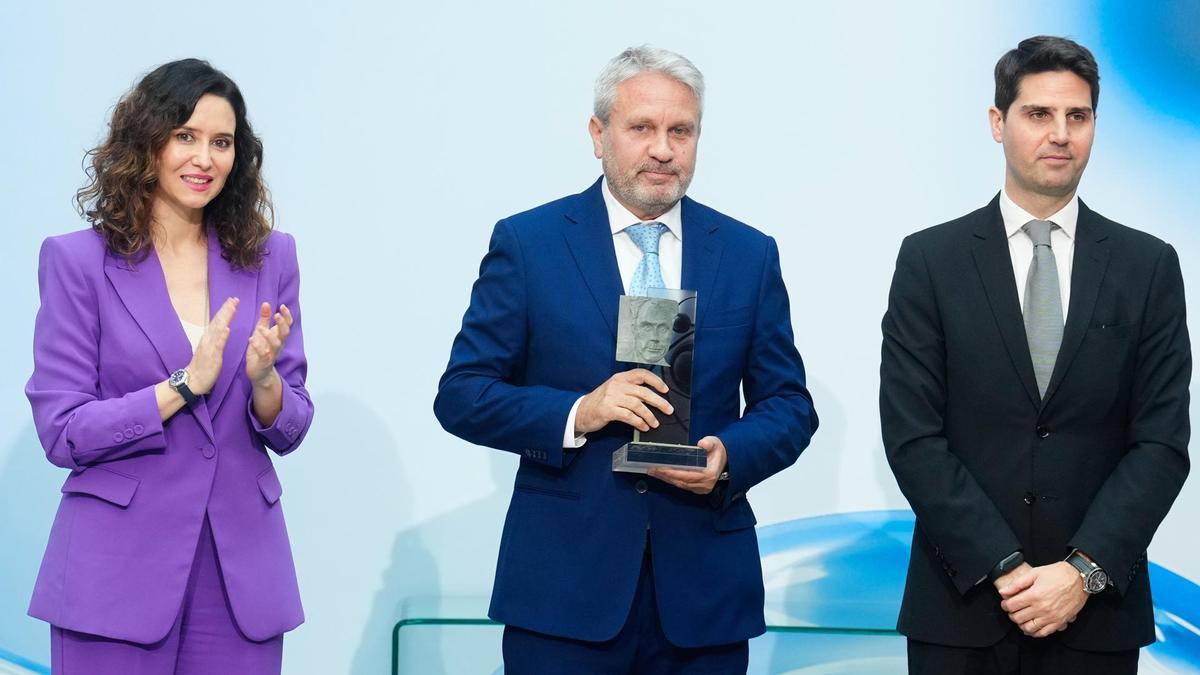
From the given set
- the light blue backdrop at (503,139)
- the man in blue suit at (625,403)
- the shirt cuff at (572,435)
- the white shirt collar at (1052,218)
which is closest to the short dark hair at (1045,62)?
the white shirt collar at (1052,218)

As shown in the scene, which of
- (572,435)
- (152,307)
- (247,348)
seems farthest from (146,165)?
(572,435)

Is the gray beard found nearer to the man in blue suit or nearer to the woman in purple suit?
the man in blue suit

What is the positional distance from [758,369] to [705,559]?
1.34 ft

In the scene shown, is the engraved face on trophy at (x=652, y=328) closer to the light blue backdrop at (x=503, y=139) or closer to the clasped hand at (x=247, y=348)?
the clasped hand at (x=247, y=348)

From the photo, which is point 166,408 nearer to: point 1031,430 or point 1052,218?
point 1031,430

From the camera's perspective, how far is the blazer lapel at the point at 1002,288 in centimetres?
291

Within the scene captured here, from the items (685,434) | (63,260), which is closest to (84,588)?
(63,260)

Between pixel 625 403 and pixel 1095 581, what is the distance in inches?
38.2

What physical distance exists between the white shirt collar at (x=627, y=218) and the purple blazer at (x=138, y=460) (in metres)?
0.75

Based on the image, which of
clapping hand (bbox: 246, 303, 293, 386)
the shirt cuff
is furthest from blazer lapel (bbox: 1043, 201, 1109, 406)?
clapping hand (bbox: 246, 303, 293, 386)

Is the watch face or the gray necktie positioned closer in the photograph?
the watch face

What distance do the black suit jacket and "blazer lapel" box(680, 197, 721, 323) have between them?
0.41 metres

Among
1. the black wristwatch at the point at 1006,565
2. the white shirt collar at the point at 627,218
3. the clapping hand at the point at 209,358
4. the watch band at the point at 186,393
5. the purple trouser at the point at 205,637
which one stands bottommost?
the purple trouser at the point at 205,637

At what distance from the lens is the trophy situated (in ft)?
8.91
